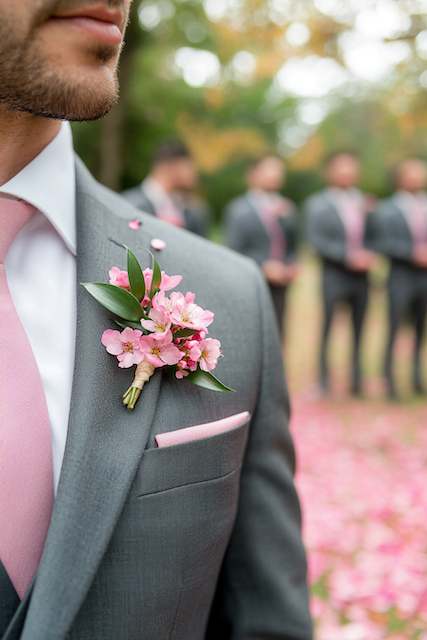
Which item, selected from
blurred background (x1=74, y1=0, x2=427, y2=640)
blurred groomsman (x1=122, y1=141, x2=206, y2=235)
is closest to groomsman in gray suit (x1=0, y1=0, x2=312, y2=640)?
blurred background (x1=74, y1=0, x2=427, y2=640)

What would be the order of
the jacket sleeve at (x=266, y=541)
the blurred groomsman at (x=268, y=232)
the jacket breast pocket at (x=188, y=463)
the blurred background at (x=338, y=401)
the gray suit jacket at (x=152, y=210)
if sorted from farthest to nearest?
the blurred groomsman at (x=268, y=232)
the gray suit jacket at (x=152, y=210)
the blurred background at (x=338, y=401)
the jacket sleeve at (x=266, y=541)
the jacket breast pocket at (x=188, y=463)

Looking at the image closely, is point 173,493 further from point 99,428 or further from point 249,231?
point 249,231

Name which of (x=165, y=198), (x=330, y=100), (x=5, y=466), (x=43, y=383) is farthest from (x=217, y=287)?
(x=330, y=100)

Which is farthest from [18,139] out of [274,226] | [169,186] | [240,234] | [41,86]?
[274,226]

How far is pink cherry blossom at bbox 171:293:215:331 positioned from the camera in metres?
1.47

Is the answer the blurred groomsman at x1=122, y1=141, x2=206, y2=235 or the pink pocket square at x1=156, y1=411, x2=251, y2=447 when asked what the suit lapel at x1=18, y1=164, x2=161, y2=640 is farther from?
the blurred groomsman at x1=122, y1=141, x2=206, y2=235

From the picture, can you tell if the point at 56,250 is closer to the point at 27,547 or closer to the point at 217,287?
the point at 217,287

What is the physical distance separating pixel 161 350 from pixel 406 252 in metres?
7.84

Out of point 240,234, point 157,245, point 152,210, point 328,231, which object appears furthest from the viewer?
point 328,231

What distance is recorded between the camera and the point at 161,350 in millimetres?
1464

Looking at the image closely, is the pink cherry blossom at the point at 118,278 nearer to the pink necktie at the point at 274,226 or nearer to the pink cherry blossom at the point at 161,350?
the pink cherry blossom at the point at 161,350

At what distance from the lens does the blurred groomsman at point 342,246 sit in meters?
8.91

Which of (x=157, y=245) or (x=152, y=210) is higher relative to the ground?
(x=157, y=245)

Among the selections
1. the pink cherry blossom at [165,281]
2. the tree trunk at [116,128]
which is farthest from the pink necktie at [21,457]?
the tree trunk at [116,128]
